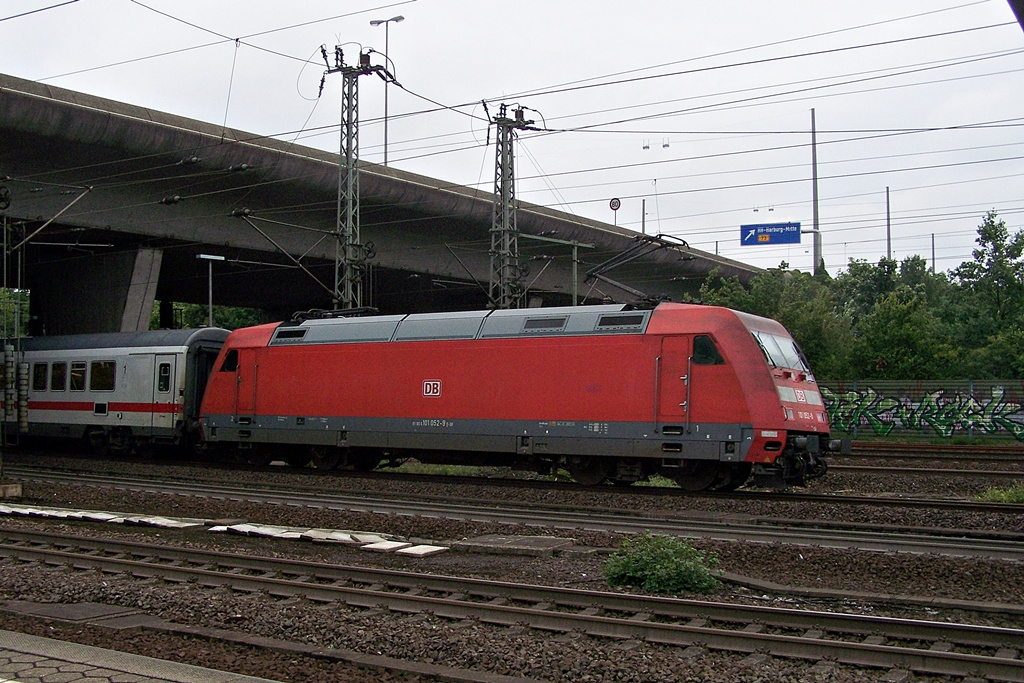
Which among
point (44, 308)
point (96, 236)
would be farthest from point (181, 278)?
point (96, 236)

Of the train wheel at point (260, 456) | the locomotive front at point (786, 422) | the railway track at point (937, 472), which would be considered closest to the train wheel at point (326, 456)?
the train wheel at point (260, 456)

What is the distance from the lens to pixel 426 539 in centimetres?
1230

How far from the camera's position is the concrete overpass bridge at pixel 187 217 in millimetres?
27891

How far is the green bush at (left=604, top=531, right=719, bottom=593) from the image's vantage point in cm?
909

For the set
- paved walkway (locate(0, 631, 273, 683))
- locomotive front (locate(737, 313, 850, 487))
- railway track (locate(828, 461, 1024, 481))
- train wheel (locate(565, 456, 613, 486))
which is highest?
locomotive front (locate(737, 313, 850, 487))

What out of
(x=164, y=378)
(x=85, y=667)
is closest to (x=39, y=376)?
(x=164, y=378)

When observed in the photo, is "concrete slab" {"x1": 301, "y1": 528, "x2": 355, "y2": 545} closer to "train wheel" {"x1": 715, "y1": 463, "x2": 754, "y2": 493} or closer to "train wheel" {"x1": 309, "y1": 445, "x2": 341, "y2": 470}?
"train wheel" {"x1": 715, "y1": 463, "x2": 754, "y2": 493}

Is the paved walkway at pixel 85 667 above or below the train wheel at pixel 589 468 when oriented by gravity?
below

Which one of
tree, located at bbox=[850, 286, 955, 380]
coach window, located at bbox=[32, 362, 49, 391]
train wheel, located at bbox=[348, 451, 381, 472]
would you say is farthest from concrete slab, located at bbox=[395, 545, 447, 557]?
tree, located at bbox=[850, 286, 955, 380]

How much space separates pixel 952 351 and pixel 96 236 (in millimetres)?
32105

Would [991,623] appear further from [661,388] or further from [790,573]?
[661,388]

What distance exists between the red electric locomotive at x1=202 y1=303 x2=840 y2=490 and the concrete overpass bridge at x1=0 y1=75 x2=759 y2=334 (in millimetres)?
4587

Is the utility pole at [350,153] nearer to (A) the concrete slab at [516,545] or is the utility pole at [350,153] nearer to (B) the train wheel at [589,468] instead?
(B) the train wheel at [589,468]

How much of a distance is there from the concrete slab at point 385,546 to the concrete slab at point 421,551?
123 mm
